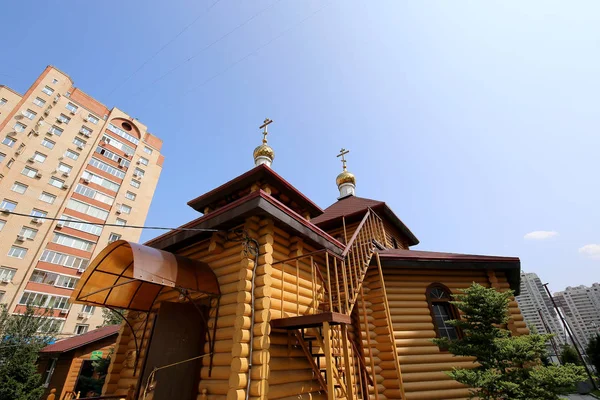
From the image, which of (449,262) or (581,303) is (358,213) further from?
(581,303)

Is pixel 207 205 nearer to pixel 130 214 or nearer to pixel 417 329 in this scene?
pixel 417 329

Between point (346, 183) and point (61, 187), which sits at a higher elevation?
point (61, 187)

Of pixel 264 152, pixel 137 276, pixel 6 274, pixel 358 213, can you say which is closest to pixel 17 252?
pixel 6 274

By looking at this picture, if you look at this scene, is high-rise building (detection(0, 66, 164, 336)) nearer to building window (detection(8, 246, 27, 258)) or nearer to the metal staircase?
building window (detection(8, 246, 27, 258))

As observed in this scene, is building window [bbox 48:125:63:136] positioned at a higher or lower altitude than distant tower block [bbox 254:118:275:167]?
higher

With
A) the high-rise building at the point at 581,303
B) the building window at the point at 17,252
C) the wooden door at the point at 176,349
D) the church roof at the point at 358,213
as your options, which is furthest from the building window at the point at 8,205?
the high-rise building at the point at 581,303

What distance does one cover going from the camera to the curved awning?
464cm

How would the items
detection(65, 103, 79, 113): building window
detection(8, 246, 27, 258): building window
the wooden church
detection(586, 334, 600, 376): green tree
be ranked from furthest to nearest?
detection(65, 103, 79, 113): building window
detection(8, 246, 27, 258): building window
detection(586, 334, 600, 376): green tree
the wooden church

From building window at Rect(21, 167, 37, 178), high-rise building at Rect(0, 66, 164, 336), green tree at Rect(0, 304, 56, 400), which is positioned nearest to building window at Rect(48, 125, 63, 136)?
high-rise building at Rect(0, 66, 164, 336)

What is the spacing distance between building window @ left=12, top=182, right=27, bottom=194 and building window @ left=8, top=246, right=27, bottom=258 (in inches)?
247

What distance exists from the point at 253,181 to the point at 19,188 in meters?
35.2

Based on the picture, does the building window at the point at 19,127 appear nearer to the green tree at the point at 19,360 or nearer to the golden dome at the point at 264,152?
the green tree at the point at 19,360

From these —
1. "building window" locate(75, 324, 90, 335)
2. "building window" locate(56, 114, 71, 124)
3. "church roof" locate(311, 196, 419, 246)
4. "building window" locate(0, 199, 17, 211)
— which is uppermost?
"building window" locate(56, 114, 71, 124)

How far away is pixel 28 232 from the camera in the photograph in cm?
2705
